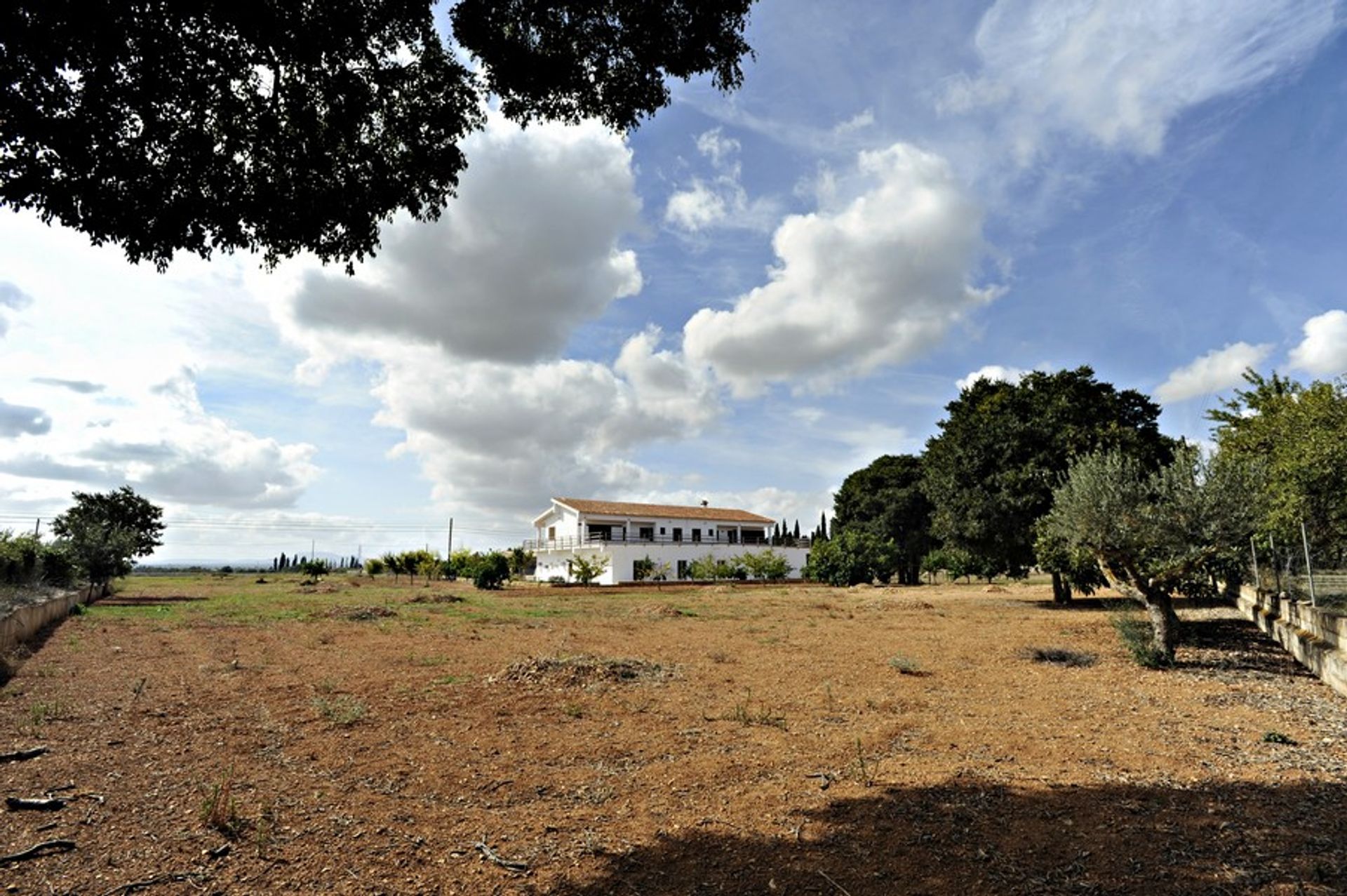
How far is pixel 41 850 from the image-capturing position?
5371 millimetres

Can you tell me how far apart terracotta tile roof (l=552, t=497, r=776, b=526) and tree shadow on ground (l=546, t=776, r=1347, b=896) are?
2210 inches

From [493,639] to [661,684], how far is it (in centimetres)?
843

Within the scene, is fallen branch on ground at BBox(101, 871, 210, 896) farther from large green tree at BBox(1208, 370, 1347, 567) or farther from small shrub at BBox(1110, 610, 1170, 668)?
large green tree at BBox(1208, 370, 1347, 567)

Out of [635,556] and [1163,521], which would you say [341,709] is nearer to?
[1163,521]

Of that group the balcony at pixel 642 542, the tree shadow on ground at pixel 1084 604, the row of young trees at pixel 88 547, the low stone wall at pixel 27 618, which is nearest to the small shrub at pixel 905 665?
the tree shadow on ground at pixel 1084 604

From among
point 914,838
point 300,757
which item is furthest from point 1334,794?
point 300,757

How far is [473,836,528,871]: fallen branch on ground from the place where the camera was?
16.8 feet

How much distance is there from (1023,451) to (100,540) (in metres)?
44.6

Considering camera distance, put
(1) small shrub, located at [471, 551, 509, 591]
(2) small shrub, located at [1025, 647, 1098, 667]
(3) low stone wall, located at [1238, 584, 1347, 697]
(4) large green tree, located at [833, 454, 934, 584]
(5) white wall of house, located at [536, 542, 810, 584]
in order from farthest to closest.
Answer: (5) white wall of house, located at [536, 542, 810, 584] < (4) large green tree, located at [833, 454, 934, 584] < (1) small shrub, located at [471, 551, 509, 591] < (2) small shrub, located at [1025, 647, 1098, 667] < (3) low stone wall, located at [1238, 584, 1347, 697]

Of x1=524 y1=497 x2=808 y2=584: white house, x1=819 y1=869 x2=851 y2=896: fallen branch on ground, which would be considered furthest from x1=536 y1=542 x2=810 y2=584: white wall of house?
x1=819 y1=869 x2=851 y2=896: fallen branch on ground

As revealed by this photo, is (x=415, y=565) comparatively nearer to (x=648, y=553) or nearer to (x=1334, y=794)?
(x=648, y=553)

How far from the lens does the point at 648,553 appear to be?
58.1 meters

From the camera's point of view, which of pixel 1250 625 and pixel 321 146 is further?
pixel 1250 625

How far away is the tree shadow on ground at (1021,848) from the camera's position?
4.71 m
